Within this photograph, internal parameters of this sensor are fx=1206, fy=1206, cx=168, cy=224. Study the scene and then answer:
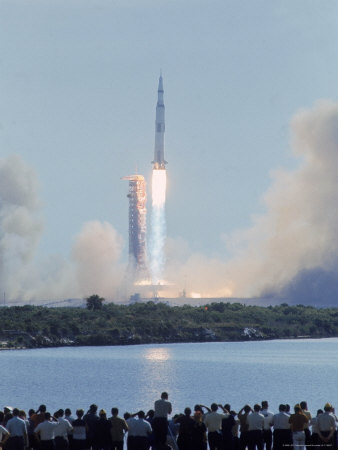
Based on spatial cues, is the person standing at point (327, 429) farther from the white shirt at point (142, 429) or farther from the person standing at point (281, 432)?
the white shirt at point (142, 429)

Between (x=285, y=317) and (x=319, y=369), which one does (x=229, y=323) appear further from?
(x=319, y=369)

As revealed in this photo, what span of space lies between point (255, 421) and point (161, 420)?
277 cm

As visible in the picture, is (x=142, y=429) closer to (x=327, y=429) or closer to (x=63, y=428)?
(x=63, y=428)

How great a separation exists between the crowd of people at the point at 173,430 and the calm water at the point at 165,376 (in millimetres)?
37317

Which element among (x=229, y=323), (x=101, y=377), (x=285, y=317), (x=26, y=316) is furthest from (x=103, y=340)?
(x=101, y=377)

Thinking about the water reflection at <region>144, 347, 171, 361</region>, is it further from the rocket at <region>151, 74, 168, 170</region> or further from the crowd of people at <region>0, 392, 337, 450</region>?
the crowd of people at <region>0, 392, 337, 450</region>

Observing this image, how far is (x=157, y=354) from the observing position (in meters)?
134

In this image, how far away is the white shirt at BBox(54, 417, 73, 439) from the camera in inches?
1342

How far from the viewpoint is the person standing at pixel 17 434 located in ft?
106

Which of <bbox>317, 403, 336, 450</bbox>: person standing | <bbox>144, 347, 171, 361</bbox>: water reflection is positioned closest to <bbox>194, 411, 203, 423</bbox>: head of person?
<bbox>317, 403, 336, 450</bbox>: person standing

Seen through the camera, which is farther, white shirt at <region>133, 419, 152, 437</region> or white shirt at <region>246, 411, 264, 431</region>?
white shirt at <region>246, 411, 264, 431</region>

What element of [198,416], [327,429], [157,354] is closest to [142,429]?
[198,416]

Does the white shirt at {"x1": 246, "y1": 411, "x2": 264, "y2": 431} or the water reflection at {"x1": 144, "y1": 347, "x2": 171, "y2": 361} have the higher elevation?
the water reflection at {"x1": 144, "y1": 347, "x2": 171, "y2": 361}

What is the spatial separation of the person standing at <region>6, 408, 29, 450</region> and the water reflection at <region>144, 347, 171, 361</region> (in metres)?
91.8
